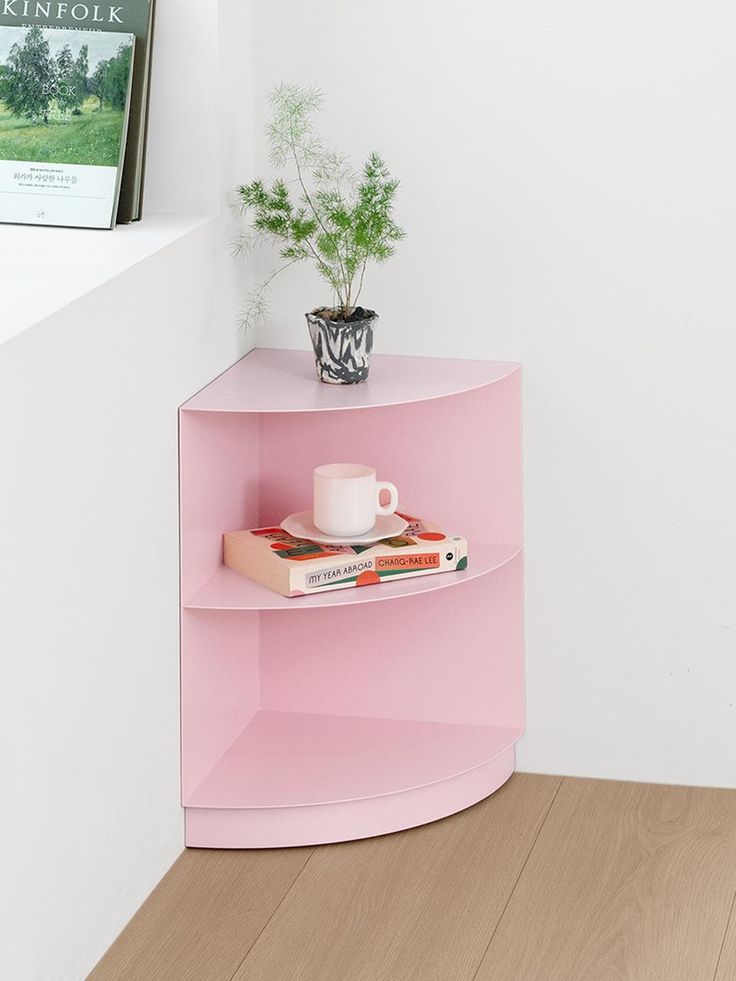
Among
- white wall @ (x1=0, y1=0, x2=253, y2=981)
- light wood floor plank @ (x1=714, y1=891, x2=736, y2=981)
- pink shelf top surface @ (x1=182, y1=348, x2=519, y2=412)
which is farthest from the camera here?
pink shelf top surface @ (x1=182, y1=348, x2=519, y2=412)

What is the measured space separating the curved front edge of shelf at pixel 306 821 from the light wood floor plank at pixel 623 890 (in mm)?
199

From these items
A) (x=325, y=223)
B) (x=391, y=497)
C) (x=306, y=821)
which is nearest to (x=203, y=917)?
(x=306, y=821)

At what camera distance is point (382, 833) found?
2148 mm

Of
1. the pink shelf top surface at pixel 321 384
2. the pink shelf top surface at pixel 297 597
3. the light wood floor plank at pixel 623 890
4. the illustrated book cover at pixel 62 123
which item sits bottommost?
the light wood floor plank at pixel 623 890

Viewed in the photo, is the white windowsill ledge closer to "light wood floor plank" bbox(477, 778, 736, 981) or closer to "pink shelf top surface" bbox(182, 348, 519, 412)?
"pink shelf top surface" bbox(182, 348, 519, 412)

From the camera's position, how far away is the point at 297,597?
6.74 feet

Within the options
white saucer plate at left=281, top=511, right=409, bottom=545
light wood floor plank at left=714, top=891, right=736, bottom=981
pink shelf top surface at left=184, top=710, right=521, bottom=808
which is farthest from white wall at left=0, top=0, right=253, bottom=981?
light wood floor plank at left=714, top=891, right=736, bottom=981

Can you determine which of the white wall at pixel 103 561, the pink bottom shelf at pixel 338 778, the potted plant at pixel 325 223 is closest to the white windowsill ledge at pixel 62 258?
the white wall at pixel 103 561

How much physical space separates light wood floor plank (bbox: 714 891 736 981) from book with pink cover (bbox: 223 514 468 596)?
61 cm

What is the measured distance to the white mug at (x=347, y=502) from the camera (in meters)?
2.09

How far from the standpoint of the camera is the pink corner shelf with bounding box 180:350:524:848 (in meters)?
2.09

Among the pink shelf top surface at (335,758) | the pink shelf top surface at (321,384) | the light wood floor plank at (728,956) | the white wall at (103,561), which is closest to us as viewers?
the white wall at (103,561)

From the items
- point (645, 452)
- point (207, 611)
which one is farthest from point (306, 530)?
point (645, 452)

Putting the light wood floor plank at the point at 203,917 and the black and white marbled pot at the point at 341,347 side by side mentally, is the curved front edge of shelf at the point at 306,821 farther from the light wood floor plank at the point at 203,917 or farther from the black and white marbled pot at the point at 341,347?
the black and white marbled pot at the point at 341,347
